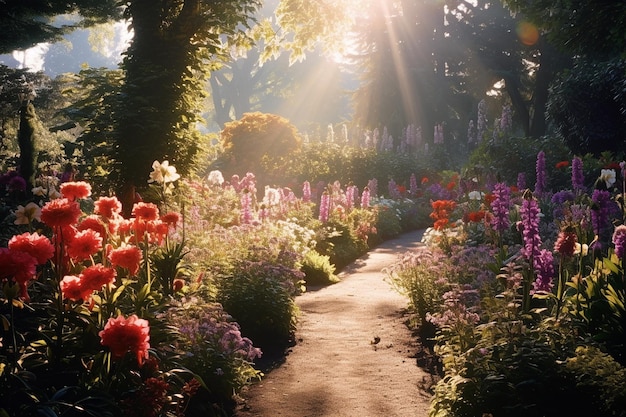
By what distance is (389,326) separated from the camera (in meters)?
8.39

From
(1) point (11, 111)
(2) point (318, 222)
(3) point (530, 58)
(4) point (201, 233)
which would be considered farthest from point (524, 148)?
(1) point (11, 111)

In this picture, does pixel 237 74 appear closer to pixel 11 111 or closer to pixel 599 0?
pixel 11 111

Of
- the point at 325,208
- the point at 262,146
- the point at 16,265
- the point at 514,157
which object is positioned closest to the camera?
the point at 16,265

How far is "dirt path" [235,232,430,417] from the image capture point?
5562mm

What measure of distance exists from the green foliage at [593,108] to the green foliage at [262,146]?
34.3 feet

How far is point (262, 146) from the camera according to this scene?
80.3 ft

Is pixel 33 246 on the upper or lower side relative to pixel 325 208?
upper

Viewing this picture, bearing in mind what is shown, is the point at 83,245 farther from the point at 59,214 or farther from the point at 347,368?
the point at 347,368

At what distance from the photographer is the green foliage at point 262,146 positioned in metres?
24.4

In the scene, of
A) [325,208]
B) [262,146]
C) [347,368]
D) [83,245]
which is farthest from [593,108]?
[83,245]

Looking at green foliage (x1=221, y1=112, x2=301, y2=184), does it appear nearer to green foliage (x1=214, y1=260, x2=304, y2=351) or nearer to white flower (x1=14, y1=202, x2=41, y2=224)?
green foliage (x1=214, y1=260, x2=304, y2=351)

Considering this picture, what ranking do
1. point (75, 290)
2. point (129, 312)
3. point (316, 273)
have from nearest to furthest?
point (75, 290) < point (129, 312) < point (316, 273)

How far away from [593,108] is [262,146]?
40.7 feet

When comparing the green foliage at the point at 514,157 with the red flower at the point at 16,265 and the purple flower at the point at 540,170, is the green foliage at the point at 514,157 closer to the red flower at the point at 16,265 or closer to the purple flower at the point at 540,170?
the purple flower at the point at 540,170
